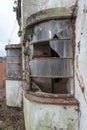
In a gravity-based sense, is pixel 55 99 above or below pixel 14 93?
above

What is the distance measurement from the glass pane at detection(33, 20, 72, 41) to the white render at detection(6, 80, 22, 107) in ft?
18.4

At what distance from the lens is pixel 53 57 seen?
577 centimetres

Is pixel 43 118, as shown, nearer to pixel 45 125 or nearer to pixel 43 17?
pixel 45 125

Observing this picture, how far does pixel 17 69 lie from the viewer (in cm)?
1143

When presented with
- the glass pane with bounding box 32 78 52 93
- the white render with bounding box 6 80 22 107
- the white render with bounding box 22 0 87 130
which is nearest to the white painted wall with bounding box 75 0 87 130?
the white render with bounding box 22 0 87 130

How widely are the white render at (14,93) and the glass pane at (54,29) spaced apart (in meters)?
5.60

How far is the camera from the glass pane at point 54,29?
5.59 metres

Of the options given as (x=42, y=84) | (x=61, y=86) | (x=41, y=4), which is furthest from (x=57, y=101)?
(x=41, y=4)

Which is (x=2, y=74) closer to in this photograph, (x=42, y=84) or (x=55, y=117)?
(x=42, y=84)

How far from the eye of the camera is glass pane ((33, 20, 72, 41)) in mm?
5586

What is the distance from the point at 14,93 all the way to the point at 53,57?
600 centimetres

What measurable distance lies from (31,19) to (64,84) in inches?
67.8

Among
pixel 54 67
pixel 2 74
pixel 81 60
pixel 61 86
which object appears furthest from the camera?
pixel 2 74

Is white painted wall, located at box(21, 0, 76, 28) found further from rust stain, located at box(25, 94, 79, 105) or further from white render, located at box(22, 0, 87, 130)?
rust stain, located at box(25, 94, 79, 105)
